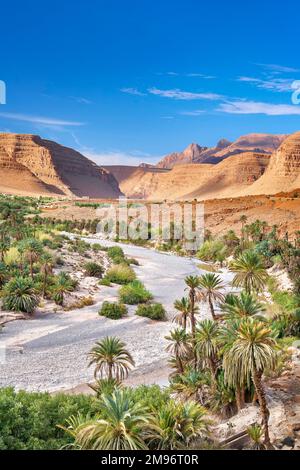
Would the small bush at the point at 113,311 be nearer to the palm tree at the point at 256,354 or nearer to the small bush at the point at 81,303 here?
the small bush at the point at 81,303

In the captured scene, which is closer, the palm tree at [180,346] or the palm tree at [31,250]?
the palm tree at [180,346]

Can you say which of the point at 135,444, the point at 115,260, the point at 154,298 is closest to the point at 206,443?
the point at 135,444

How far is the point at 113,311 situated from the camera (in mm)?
29828

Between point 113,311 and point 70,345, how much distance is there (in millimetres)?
5744

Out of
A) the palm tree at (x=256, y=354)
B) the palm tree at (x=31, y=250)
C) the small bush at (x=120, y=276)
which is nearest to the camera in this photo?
the palm tree at (x=256, y=354)

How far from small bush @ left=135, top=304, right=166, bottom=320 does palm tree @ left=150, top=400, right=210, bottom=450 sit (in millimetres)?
16592

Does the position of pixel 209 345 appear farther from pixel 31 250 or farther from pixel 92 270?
pixel 92 270

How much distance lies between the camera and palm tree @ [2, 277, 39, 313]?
28516 millimetres

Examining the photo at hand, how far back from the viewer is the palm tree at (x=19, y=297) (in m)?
28.5

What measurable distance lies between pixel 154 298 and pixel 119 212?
210 ft

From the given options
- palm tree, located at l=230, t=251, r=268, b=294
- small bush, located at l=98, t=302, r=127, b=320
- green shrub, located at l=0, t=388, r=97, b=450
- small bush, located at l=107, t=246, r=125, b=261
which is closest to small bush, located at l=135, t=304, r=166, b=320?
small bush, located at l=98, t=302, r=127, b=320

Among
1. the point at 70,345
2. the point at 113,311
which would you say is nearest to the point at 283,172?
the point at 113,311

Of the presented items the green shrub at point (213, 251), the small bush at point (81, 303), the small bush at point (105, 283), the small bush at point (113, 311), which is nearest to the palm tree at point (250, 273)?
the small bush at point (113, 311)

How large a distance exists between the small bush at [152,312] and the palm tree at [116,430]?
60.6 feet
